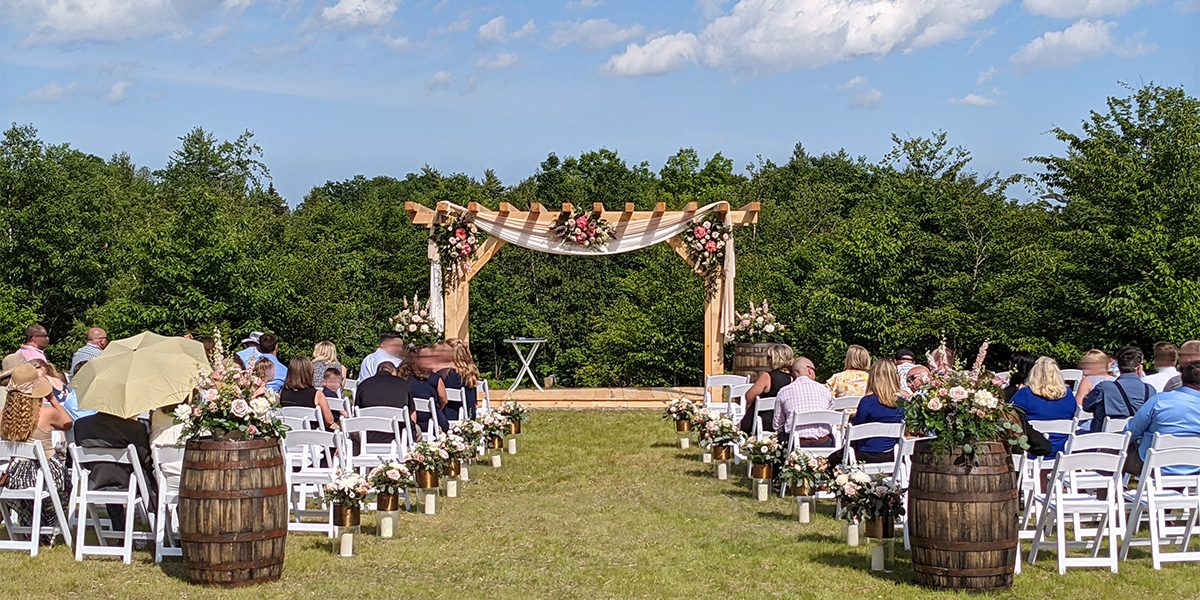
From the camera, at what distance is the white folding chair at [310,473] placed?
7945mm

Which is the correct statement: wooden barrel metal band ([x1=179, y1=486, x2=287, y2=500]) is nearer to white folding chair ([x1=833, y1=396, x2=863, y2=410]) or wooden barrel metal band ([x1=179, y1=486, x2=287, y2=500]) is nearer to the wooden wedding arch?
white folding chair ([x1=833, y1=396, x2=863, y2=410])

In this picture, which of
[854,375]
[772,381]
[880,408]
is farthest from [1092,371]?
[880,408]

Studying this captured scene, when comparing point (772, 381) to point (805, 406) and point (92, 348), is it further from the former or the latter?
point (92, 348)

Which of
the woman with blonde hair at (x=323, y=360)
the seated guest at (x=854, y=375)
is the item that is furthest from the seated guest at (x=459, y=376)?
the seated guest at (x=854, y=375)

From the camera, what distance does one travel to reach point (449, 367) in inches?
488

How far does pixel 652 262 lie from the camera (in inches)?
1013

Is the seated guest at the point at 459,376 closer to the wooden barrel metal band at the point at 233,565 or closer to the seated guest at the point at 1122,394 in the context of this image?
the wooden barrel metal band at the point at 233,565

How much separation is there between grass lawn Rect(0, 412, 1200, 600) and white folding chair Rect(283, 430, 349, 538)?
0.18 metres

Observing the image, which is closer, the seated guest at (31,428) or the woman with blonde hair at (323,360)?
the seated guest at (31,428)

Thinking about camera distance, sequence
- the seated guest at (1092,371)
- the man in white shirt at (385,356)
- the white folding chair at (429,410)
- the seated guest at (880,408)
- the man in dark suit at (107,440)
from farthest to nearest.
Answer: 1. the man in white shirt at (385,356)
2. the white folding chair at (429,410)
3. the seated guest at (1092,371)
4. the seated guest at (880,408)
5. the man in dark suit at (107,440)

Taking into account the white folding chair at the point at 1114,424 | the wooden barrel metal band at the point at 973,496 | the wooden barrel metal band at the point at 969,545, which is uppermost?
the white folding chair at the point at 1114,424

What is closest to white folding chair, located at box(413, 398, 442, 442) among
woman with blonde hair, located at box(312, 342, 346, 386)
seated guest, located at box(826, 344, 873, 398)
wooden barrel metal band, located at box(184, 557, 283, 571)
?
woman with blonde hair, located at box(312, 342, 346, 386)

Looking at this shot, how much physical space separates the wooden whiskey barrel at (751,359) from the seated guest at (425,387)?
5.32 m

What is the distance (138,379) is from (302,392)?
240 cm
